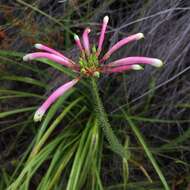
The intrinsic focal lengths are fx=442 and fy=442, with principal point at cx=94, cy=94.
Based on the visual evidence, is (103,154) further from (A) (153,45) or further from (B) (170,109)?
(A) (153,45)

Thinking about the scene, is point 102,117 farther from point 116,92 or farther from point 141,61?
point 116,92

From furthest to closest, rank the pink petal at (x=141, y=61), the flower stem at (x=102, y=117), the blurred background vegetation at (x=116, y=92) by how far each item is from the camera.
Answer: the blurred background vegetation at (x=116, y=92)
the flower stem at (x=102, y=117)
the pink petal at (x=141, y=61)

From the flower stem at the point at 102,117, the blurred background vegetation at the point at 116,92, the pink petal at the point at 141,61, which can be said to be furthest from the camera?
the blurred background vegetation at the point at 116,92

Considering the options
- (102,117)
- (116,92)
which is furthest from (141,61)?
(116,92)

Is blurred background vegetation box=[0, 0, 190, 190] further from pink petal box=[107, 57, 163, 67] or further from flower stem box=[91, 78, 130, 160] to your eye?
pink petal box=[107, 57, 163, 67]

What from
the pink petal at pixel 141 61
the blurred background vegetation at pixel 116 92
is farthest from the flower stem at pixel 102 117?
the blurred background vegetation at pixel 116 92

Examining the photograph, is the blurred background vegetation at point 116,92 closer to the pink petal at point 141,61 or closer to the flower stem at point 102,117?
the flower stem at point 102,117

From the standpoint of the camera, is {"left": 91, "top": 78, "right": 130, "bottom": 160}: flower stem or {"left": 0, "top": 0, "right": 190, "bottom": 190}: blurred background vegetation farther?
{"left": 0, "top": 0, "right": 190, "bottom": 190}: blurred background vegetation

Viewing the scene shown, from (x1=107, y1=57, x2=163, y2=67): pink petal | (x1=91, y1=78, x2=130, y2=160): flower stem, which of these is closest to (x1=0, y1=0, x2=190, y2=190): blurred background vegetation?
(x1=91, y1=78, x2=130, y2=160): flower stem

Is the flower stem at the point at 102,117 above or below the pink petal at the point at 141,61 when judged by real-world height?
below
